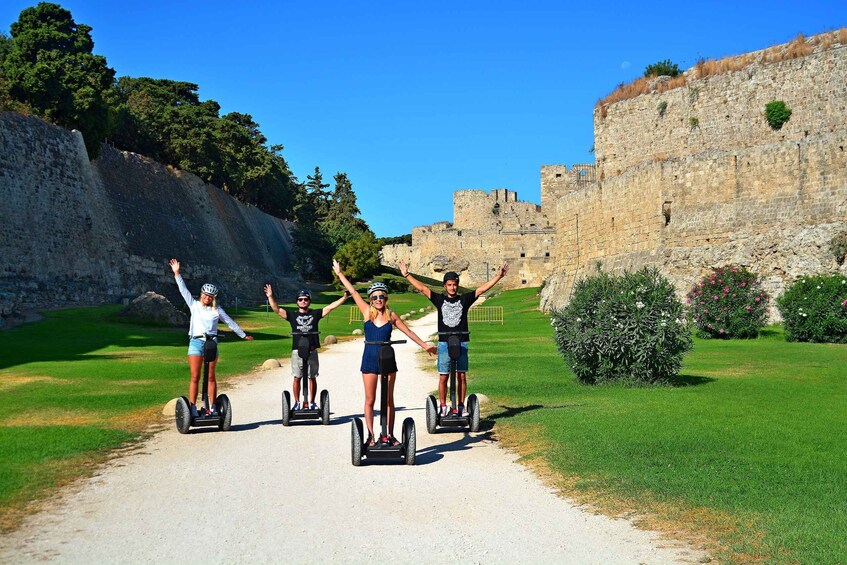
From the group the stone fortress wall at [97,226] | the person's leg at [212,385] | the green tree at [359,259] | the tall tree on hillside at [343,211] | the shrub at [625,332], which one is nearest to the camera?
the person's leg at [212,385]

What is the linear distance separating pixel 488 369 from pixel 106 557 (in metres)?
13.3

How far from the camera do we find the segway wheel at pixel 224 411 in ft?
34.1

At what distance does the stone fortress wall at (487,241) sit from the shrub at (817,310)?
49.2m

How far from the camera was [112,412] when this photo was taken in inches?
471

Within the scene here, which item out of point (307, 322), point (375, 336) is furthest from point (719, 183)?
point (375, 336)

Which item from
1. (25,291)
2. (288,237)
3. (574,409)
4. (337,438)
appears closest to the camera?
(337,438)

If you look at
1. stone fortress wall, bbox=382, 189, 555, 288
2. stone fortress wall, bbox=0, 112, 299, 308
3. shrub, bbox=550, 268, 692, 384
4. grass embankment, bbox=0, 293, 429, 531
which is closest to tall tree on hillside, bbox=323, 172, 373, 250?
stone fortress wall, bbox=382, 189, 555, 288

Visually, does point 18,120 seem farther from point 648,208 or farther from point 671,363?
point 671,363

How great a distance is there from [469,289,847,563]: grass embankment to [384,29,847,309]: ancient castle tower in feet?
38.3

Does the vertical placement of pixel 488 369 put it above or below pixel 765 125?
below

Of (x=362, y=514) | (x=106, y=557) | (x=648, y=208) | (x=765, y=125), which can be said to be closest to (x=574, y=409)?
(x=362, y=514)

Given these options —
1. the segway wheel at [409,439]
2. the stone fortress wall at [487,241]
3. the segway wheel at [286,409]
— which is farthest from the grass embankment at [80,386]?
the stone fortress wall at [487,241]

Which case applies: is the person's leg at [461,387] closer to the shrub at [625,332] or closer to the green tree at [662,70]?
the shrub at [625,332]

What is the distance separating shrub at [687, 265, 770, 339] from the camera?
82.2 ft
